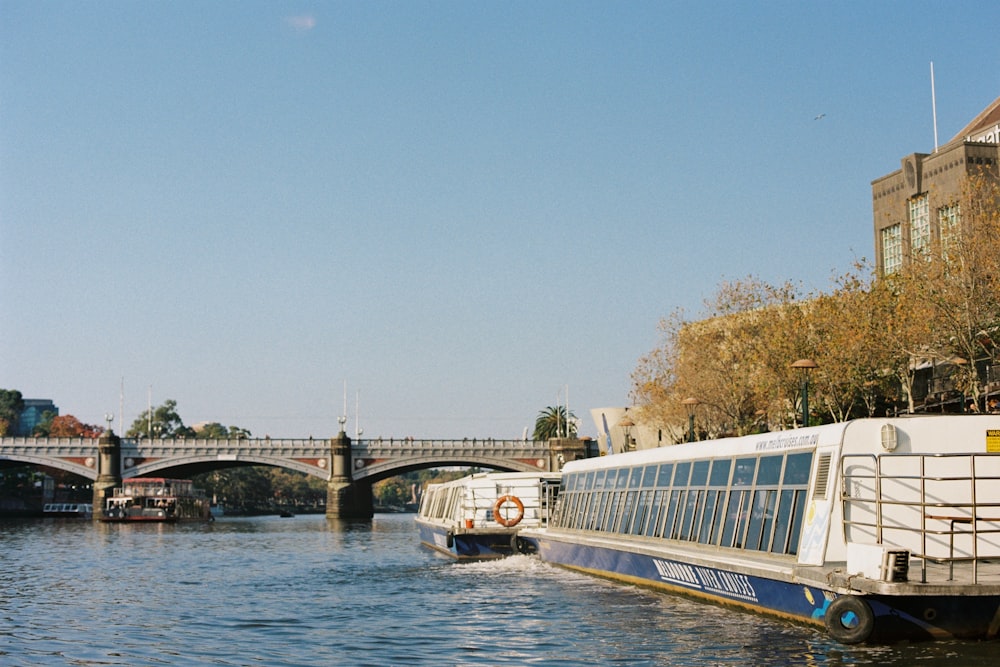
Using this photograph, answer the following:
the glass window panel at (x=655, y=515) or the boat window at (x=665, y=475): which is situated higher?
the boat window at (x=665, y=475)

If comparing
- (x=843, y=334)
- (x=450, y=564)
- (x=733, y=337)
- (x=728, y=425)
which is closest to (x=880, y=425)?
(x=450, y=564)

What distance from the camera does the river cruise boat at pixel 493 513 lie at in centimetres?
4716

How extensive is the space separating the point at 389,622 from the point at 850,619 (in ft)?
38.0

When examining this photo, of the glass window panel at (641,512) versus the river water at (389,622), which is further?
the glass window panel at (641,512)

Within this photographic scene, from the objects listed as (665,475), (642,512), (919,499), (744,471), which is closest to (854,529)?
Answer: (919,499)

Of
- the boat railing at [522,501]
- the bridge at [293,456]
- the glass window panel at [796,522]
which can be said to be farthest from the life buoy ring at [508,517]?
the bridge at [293,456]

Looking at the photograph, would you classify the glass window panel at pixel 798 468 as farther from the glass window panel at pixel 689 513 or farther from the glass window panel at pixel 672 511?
the glass window panel at pixel 672 511

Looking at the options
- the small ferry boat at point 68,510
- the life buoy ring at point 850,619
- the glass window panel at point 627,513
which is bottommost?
the small ferry boat at point 68,510

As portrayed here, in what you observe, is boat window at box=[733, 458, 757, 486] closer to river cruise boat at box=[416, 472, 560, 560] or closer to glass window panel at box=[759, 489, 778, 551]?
glass window panel at box=[759, 489, 778, 551]

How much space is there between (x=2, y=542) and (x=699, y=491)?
Result: 192 feet

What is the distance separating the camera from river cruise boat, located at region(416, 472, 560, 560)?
47.2 meters

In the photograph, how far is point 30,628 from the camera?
27609 mm

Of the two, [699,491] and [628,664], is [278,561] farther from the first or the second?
[628,664]

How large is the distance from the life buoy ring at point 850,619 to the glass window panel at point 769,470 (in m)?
4.59
